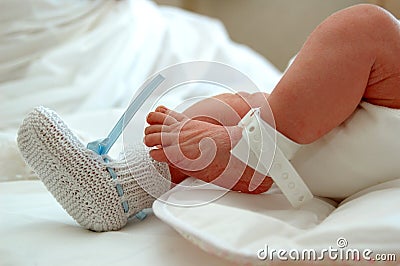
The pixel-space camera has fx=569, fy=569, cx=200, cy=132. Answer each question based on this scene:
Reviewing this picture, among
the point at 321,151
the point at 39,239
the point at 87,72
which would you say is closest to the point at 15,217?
the point at 39,239

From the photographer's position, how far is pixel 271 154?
625 millimetres

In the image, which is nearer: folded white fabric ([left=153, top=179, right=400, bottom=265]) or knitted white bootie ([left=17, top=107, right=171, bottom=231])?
folded white fabric ([left=153, top=179, right=400, bottom=265])

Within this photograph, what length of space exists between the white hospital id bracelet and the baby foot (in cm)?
1

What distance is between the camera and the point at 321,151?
670 millimetres

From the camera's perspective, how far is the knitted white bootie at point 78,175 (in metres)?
0.65

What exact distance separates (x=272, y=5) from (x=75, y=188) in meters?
1.73

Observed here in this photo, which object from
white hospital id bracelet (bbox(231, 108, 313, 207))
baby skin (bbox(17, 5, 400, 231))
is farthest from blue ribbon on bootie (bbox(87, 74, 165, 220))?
white hospital id bracelet (bbox(231, 108, 313, 207))

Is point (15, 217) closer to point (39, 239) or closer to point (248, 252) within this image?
point (39, 239)

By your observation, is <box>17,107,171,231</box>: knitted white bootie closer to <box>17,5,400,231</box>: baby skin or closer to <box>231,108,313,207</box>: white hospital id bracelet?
<box>17,5,400,231</box>: baby skin

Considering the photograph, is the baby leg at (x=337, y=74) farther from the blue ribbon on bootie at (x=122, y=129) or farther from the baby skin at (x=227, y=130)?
the blue ribbon on bootie at (x=122, y=129)

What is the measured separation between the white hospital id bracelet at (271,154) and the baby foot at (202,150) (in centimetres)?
1

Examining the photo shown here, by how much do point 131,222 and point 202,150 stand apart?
146 mm

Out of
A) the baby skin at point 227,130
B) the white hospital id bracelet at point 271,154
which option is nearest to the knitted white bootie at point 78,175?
the baby skin at point 227,130

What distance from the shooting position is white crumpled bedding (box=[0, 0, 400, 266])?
56cm
